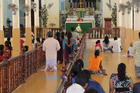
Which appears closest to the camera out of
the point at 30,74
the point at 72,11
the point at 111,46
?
the point at 30,74

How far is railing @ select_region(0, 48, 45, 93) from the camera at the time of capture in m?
9.90

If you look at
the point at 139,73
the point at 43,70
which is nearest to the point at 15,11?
the point at 43,70

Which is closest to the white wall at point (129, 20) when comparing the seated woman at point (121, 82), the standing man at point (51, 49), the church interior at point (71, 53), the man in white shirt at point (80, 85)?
the church interior at point (71, 53)

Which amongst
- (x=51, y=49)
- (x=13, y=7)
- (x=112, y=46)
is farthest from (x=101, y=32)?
(x=51, y=49)

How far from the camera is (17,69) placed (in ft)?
37.9

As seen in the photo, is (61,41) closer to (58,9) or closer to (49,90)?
(49,90)

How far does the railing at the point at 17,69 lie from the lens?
32.5 ft

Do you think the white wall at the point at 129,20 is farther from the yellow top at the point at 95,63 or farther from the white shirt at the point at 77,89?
the white shirt at the point at 77,89

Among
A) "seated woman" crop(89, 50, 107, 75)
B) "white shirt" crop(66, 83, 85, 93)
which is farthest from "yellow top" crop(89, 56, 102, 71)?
"white shirt" crop(66, 83, 85, 93)

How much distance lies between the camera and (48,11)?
36.2 metres

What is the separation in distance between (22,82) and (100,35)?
1756cm

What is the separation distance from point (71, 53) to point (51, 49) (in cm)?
250

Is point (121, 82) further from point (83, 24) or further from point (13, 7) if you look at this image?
point (83, 24)

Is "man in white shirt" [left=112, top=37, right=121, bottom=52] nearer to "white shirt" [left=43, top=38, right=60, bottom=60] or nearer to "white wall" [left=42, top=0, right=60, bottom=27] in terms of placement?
"white shirt" [left=43, top=38, right=60, bottom=60]
